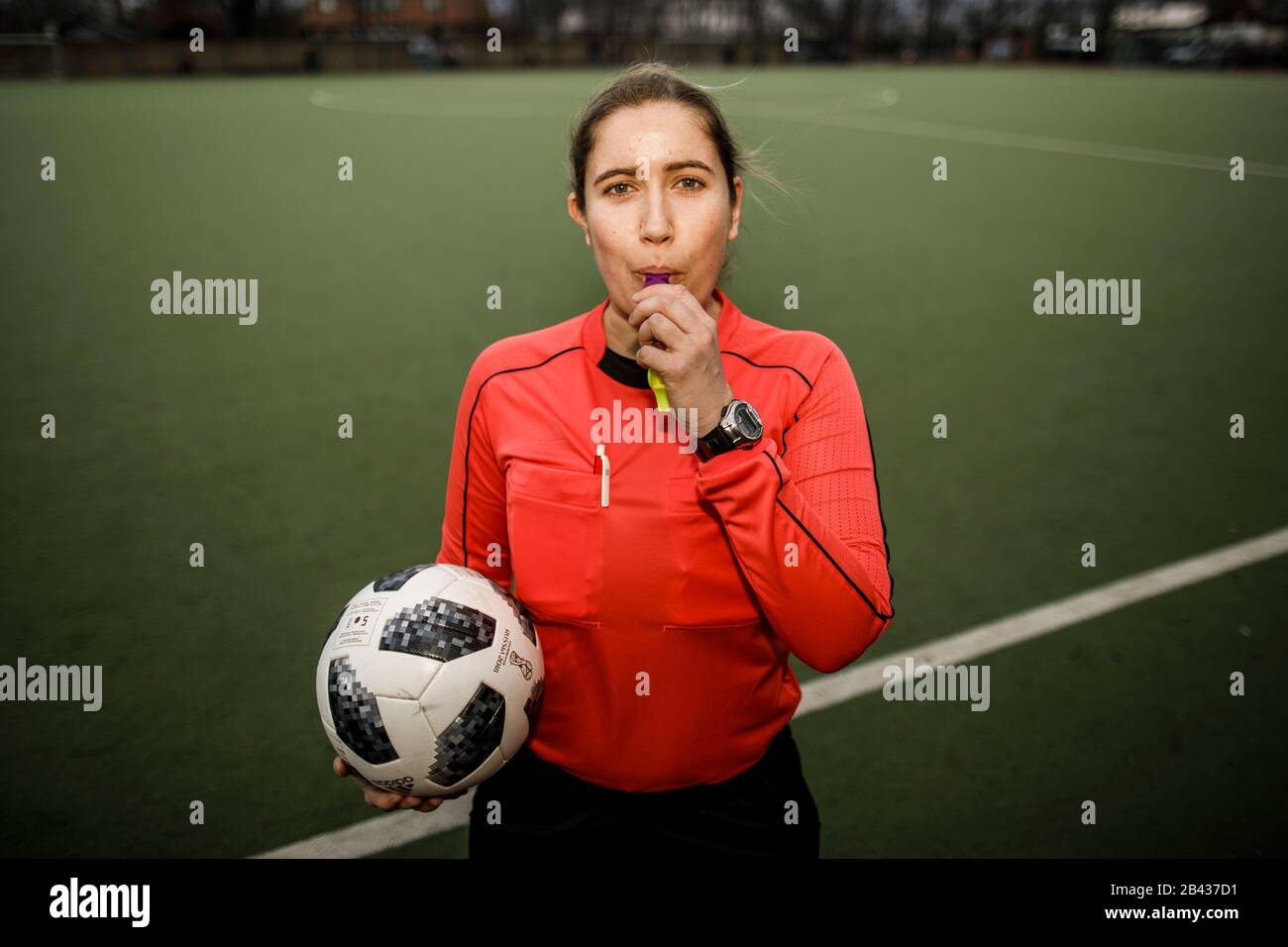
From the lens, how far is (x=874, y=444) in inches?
249

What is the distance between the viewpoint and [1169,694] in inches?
160

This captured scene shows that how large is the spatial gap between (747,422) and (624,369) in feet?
1.41

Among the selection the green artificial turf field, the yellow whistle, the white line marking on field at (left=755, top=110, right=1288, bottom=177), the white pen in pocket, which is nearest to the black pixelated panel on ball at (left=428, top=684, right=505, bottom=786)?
the white pen in pocket

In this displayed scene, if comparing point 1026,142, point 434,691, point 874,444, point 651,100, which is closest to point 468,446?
point 434,691

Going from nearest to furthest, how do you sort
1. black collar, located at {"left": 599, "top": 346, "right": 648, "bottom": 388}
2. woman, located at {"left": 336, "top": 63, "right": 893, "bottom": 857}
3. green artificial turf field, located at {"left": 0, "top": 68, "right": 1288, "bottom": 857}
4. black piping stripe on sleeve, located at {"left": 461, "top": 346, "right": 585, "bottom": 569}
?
1. woman, located at {"left": 336, "top": 63, "right": 893, "bottom": 857}
2. black collar, located at {"left": 599, "top": 346, "right": 648, "bottom": 388}
3. black piping stripe on sleeve, located at {"left": 461, "top": 346, "right": 585, "bottom": 569}
4. green artificial turf field, located at {"left": 0, "top": 68, "right": 1288, "bottom": 857}

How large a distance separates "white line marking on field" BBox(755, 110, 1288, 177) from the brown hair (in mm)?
12394

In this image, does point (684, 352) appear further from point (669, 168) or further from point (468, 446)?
point (468, 446)

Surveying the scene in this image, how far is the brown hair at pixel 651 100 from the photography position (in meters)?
2.06

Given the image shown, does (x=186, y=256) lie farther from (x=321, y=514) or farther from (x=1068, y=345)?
(x=1068, y=345)

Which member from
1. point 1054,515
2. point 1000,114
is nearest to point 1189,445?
point 1054,515

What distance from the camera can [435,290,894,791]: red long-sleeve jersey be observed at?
2.04 meters

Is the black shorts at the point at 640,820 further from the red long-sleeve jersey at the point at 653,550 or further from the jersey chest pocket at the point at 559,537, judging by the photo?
the jersey chest pocket at the point at 559,537

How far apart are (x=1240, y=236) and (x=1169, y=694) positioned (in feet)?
30.1

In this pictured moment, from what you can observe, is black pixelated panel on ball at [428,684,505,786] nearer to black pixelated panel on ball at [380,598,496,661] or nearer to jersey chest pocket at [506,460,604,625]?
black pixelated panel on ball at [380,598,496,661]
